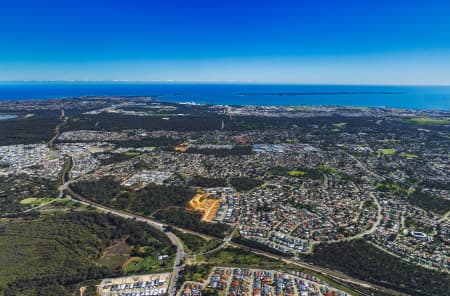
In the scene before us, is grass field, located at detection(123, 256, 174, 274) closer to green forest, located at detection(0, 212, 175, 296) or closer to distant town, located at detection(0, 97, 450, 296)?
distant town, located at detection(0, 97, 450, 296)

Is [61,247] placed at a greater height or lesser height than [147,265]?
greater

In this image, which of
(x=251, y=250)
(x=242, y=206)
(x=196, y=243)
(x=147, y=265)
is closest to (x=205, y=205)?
(x=242, y=206)

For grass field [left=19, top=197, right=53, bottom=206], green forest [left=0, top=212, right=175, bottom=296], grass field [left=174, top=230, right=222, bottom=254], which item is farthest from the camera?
grass field [left=19, top=197, right=53, bottom=206]

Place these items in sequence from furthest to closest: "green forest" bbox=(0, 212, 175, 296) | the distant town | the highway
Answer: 1. the distant town
2. "green forest" bbox=(0, 212, 175, 296)
3. the highway

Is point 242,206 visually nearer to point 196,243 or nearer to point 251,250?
point 251,250

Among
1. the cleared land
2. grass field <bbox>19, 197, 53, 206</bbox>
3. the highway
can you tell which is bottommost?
the highway

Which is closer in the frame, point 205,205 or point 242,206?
point 242,206

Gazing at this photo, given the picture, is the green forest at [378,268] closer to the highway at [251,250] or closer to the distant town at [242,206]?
the distant town at [242,206]

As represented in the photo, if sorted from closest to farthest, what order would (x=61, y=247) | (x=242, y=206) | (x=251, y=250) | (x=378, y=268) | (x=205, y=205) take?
(x=378, y=268)
(x=251, y=250)
(x=61, y=247)
(x=242, y=206)
(x=205, y=205)

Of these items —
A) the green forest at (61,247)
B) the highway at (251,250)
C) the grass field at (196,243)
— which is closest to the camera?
the highway at (251,250)

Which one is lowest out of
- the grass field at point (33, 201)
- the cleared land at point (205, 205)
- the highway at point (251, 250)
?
the highway at point (251, 250)

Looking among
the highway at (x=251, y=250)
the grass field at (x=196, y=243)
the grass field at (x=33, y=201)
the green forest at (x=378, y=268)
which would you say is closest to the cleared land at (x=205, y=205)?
the highway at (x=251, y=250)

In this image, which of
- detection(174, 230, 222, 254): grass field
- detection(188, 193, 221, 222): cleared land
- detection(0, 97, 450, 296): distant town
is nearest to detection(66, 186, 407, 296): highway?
detection(0, 97, 450, 296): distant town
